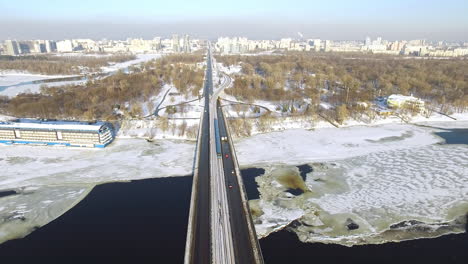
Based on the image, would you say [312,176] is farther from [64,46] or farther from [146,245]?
[64,46]

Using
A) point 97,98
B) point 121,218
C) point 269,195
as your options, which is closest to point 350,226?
point 269,195

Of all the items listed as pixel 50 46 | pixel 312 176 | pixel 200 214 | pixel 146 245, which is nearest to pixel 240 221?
pixel 200 214

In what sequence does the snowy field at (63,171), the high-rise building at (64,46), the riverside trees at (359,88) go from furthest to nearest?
1. the high-rise building at (64,46)
2. the riverside trees at (359,88)
3. the snowy field at (63,171)

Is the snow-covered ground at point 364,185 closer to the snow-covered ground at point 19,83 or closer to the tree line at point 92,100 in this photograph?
the tree line at point 92,100

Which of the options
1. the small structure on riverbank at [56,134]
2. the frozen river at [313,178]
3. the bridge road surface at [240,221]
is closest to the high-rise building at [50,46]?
the small structure on riverbank at [56,134]

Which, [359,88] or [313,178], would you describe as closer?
[313,178]

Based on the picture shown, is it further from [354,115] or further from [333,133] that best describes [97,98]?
[354,115]
